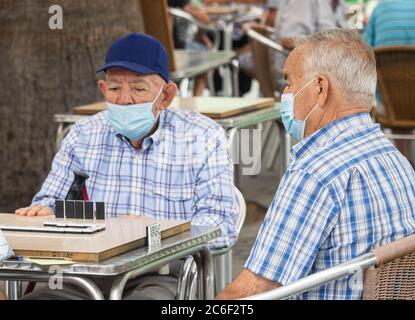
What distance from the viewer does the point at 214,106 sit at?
5840mm

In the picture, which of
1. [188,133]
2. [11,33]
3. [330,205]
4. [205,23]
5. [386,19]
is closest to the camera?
[330,205]

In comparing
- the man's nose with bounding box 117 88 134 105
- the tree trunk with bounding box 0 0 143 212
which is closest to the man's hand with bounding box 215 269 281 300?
the man's nose with bounding box 117 88 134 105

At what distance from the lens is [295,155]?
132 inches

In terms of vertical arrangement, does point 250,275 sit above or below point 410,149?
above

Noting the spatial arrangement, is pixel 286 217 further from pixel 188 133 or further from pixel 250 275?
pixel 188 133

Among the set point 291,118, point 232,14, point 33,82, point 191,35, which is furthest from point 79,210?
point 232,14

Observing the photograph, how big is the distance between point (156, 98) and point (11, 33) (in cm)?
177

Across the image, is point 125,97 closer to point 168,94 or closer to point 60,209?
point 168,94

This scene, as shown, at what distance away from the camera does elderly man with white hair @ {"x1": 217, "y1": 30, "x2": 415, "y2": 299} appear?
10.2ft

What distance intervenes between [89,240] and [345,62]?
94 cm

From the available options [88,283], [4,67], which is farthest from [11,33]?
[88,283]

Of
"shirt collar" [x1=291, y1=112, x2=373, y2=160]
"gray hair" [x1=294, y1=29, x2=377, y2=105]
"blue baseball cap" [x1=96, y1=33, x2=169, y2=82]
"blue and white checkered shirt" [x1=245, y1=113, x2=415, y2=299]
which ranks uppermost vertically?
"gray hair" [x1=294, y1=29, x2=377, y2=105]

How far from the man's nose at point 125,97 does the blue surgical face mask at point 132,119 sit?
29 millimetres

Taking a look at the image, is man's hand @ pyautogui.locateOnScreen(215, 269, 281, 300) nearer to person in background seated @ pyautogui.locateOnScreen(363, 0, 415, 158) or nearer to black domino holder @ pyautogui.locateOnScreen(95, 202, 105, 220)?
black domino holder @ pyautogui.locateOnScreen(95, 202, 105, 220)
